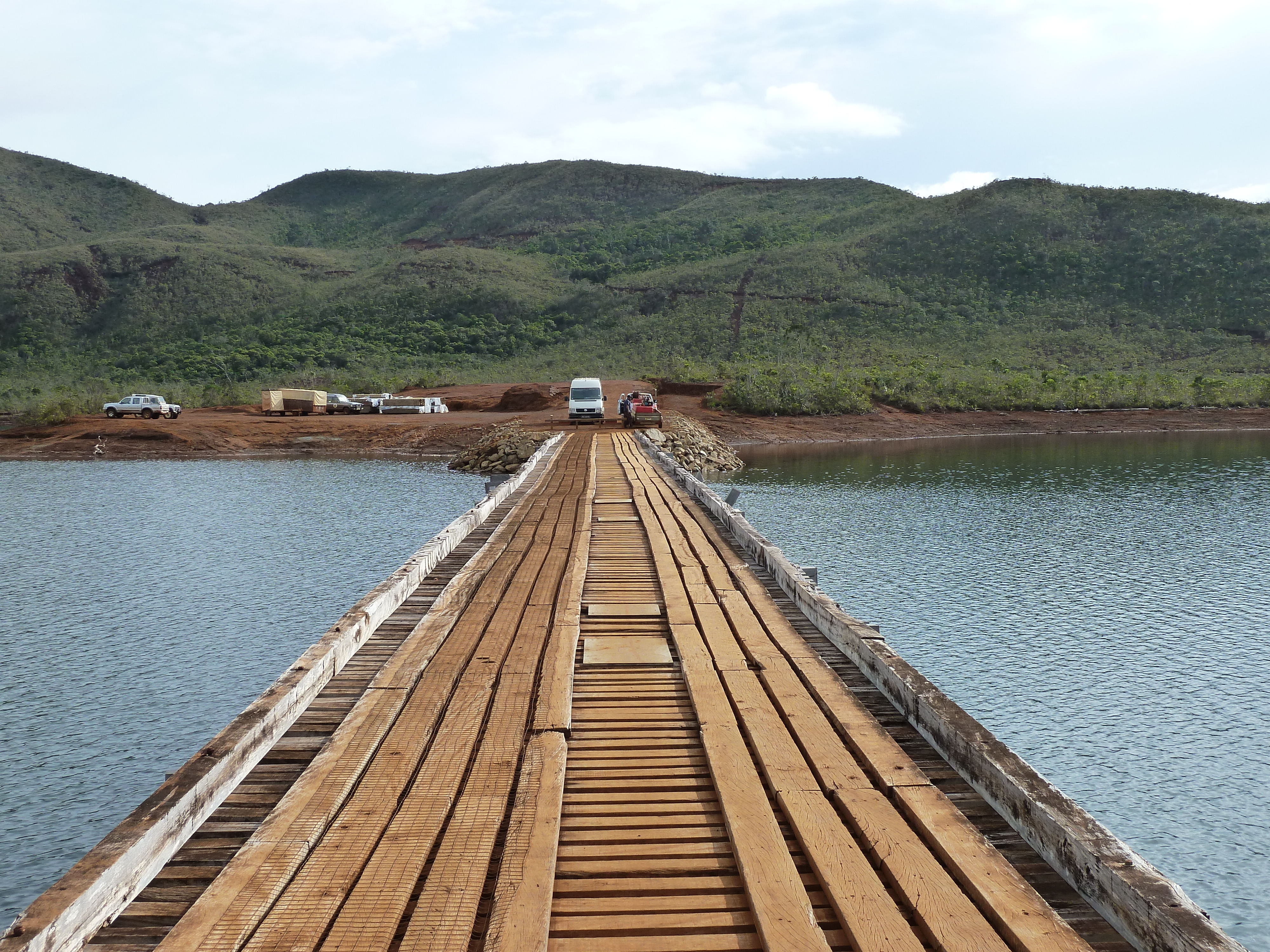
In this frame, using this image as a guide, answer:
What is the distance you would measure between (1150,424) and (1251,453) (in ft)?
44.2

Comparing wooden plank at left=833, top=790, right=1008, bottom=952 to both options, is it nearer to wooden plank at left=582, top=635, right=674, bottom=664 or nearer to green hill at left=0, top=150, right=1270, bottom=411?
wooden plank at left=582, top=635, right=674, bottom=664

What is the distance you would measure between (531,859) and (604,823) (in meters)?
0.54

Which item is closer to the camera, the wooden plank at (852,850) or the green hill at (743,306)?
the wooden plank at (852,850)

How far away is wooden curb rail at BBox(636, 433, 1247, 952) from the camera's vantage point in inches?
131

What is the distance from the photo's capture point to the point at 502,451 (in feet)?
110

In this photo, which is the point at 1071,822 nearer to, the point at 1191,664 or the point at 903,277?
→ the point at 1191,664

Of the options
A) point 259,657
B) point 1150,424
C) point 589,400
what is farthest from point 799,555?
point 1150,424

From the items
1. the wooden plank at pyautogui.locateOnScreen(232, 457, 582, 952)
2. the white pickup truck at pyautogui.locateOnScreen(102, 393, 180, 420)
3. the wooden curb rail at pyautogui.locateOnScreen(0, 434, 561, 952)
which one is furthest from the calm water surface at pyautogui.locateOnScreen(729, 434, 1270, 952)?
the white pickup truck at pyautogui.locateOnScreen(102, 393, 180, 420)

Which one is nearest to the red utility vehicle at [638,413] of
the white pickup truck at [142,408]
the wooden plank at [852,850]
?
the white pickup truck at [142,408]

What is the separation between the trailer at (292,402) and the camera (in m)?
51.7

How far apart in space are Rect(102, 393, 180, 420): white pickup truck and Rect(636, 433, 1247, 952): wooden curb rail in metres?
51.5

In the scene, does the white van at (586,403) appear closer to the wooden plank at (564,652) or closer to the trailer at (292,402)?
the trailer at (292,402)

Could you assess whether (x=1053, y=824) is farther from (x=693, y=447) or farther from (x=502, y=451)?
(x=693, y=447)

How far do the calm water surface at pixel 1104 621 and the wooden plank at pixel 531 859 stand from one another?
4.89 m
